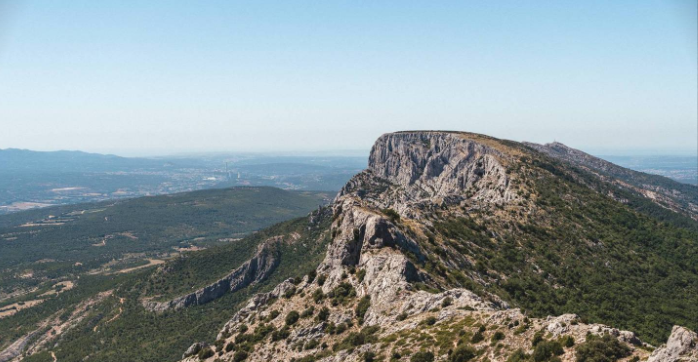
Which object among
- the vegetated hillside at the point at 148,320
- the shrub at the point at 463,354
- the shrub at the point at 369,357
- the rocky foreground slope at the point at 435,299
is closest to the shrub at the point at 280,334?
the rocky foreground slope at the point at 435,299

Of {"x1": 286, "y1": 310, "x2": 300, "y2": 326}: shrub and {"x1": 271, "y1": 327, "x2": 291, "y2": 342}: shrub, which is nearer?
{"x1": 271, "y1": 327, "x2": 291, "y2": 342}: shrub

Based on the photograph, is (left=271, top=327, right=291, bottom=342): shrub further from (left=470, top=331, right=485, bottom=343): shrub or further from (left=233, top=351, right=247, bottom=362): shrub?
(left=470, top=331, right=485, bottom=343): shrub

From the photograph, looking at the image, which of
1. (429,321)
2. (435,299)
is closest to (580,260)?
(435,299)

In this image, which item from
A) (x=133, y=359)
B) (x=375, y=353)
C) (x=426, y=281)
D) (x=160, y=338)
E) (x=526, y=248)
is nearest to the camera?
(x=375, y=353)

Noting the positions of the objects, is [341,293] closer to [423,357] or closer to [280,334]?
[280,334]

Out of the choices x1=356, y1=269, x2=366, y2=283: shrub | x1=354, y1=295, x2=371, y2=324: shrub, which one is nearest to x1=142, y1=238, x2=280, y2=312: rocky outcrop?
x1=356, y1=269, x2=366, y2=283: shrub

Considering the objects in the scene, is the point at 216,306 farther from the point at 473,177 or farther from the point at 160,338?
the point at 473,177

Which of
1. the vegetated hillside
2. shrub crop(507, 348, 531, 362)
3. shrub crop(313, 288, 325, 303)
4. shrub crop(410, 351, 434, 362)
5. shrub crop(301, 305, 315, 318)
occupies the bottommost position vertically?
the vegetated hillside

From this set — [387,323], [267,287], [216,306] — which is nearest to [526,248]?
[387,323]
